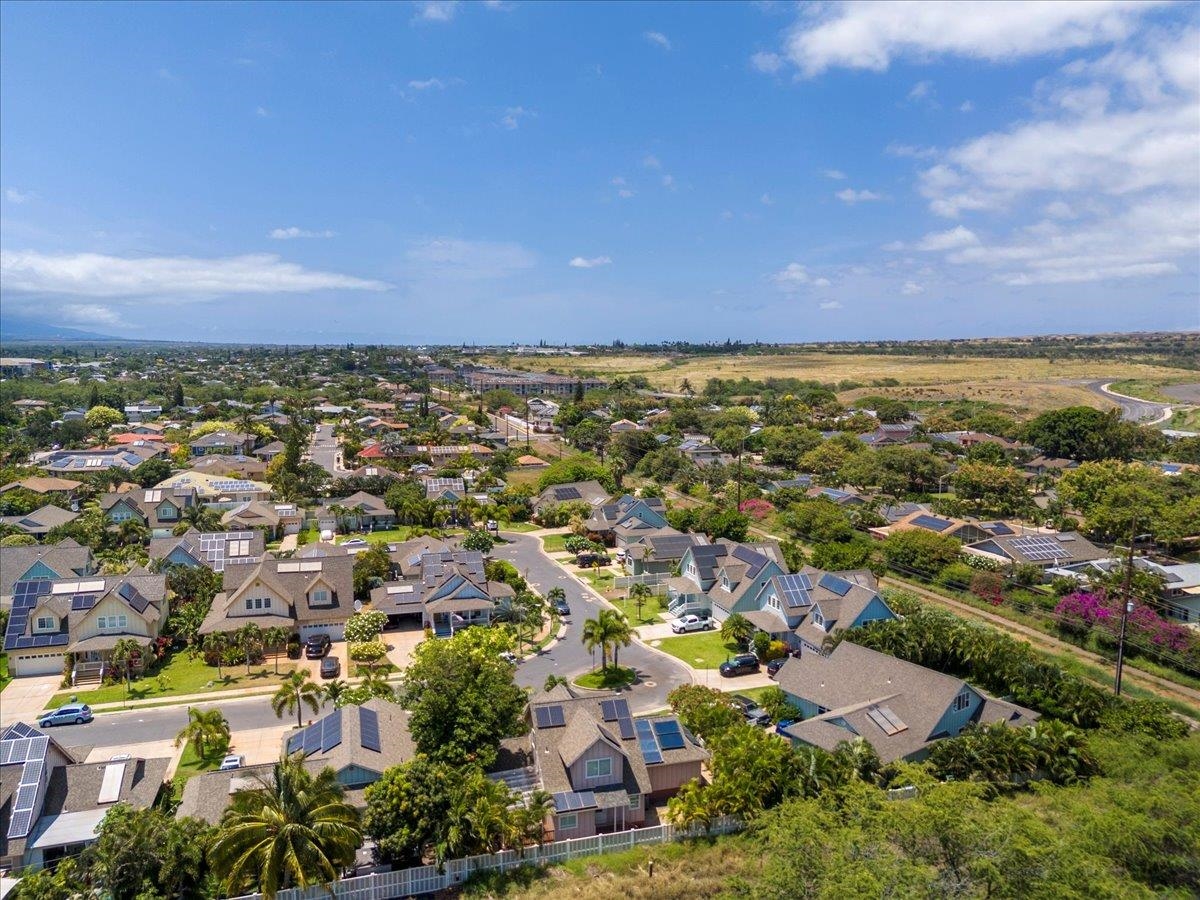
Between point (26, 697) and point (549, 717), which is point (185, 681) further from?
point (549, 717)

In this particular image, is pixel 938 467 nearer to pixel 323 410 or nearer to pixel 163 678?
pixel 163 678

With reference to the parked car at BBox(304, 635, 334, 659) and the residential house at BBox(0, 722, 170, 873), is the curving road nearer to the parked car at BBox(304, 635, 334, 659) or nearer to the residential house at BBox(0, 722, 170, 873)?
the parked car at BBox(304, 635, 334, 659)

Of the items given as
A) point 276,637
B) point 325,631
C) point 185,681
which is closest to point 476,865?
point 276,637

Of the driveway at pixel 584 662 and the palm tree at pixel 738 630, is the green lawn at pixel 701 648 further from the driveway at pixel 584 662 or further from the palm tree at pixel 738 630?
the driveway at pixel 584 662

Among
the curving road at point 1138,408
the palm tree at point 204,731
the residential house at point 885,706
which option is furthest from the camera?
the curving road at point 1138,408

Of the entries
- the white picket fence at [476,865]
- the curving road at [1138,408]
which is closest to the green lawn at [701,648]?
the white picket fence at [476,865]
